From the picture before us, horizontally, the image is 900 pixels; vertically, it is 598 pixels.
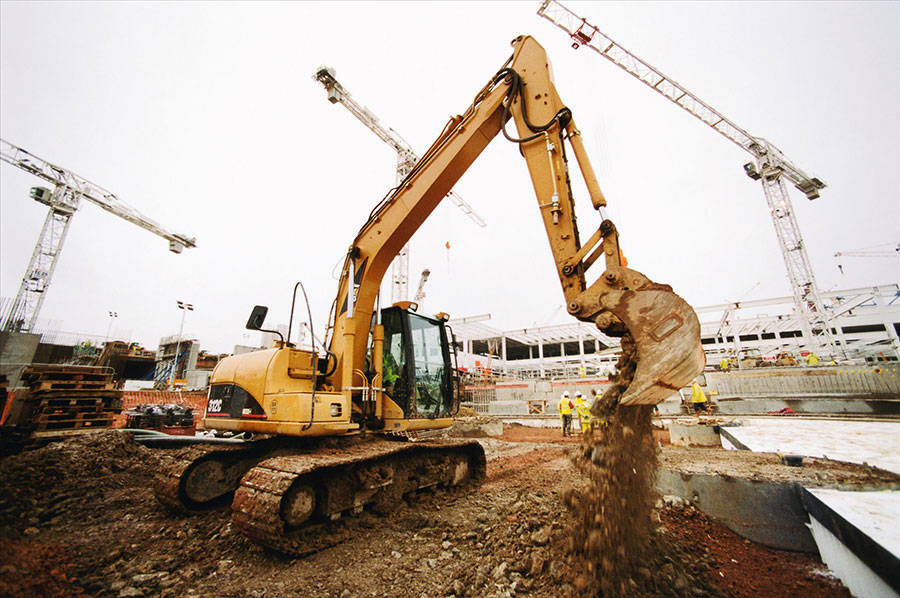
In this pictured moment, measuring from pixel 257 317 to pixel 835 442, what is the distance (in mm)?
9005

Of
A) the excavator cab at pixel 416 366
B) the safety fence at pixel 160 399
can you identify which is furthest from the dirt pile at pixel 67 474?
the safety fence at pixel 160 399

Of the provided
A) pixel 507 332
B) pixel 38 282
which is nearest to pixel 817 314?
pixel 507 332

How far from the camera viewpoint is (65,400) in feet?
22.4

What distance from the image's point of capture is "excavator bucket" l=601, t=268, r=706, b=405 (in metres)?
2.66

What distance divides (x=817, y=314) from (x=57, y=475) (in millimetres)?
35778

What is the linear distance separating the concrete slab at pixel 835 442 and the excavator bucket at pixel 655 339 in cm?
339

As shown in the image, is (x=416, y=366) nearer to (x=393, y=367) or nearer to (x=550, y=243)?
(x=393, y=367)

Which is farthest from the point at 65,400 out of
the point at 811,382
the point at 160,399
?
the point at 811,382

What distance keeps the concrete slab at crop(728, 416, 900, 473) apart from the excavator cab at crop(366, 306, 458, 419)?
16.7 ft

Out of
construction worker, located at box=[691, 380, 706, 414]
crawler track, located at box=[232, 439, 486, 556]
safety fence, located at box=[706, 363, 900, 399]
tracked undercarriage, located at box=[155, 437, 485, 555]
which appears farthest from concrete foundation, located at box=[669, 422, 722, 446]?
safety fence, located at box=[706, 363, 900, 399]

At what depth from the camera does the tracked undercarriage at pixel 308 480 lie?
3.51 meters

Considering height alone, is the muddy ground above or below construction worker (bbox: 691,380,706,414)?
below

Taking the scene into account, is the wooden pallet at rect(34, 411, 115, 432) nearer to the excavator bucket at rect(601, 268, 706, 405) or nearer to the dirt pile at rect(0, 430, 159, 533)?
the dirt pile at rect(0, 430, 159, 533)

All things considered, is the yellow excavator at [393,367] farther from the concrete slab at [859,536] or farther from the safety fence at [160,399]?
the safety fence at [160,399]
